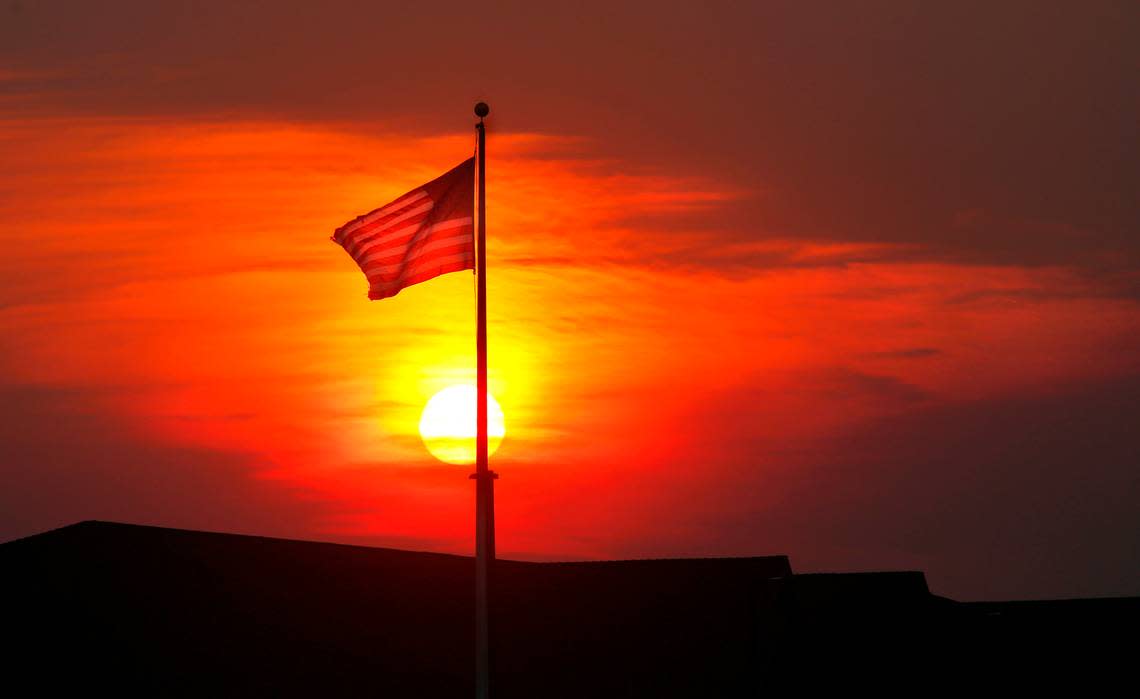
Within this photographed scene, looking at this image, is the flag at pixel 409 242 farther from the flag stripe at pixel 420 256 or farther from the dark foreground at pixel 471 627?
the dark foreground at pixel 471 627

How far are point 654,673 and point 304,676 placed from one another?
6.65 meters

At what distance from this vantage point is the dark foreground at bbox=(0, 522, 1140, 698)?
27297mm

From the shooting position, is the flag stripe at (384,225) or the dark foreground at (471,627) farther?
the dark foreground at (471,627)

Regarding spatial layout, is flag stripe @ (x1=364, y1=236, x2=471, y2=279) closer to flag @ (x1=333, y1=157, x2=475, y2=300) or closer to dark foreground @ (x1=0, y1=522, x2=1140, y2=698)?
flag @ (x1=333, y1=157, x2=475, y2=300)

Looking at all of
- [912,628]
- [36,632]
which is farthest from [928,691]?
[36,632]

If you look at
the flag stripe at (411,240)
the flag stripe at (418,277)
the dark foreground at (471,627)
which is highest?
the flag stripe at (411,240)

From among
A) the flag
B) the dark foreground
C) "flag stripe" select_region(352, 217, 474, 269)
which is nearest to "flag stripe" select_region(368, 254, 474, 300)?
the flag

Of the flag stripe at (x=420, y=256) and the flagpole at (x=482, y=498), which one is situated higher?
the flag stripe at (x=420, y=256)

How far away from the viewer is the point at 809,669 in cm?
2730

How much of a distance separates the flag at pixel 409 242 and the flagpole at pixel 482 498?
214 millimetres

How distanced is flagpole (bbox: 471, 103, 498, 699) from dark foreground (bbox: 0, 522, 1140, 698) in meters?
7.62

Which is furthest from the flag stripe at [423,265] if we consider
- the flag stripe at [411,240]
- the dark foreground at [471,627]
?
the dark foreground at [471,627]

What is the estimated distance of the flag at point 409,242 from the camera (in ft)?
68.9

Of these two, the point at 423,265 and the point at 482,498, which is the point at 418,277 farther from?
the point at 482,498
